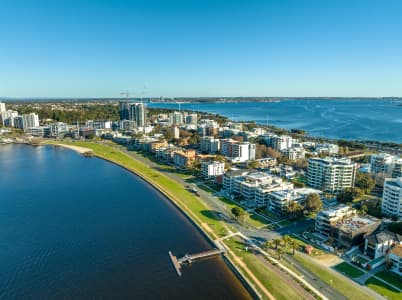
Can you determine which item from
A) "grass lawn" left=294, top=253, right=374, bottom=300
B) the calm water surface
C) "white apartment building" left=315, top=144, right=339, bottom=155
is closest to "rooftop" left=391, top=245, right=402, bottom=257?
"grass lawn" left=294, top=253, right=374, bottom=300

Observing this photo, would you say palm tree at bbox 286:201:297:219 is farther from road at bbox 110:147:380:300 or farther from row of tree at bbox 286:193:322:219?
road at bbox 110:147:380:300

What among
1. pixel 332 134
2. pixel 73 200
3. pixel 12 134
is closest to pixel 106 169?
pixel 73 200

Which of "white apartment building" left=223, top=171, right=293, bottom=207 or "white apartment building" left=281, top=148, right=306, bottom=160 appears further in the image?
"white apartment building" left=281, top=148, right=306, bottom=160

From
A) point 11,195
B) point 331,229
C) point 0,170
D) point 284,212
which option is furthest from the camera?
point 0,170

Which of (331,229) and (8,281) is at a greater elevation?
(331,229)

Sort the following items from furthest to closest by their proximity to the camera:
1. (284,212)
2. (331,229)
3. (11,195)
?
(11,195)
(284,212)
(331,229)

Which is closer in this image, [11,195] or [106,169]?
[11,195]

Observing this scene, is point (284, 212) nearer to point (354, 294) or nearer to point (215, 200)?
point (215, 200)
